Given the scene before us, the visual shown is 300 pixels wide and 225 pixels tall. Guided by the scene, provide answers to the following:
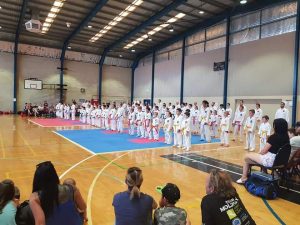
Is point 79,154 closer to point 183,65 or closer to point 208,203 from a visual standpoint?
point 208,203

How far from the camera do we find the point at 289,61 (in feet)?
49.3

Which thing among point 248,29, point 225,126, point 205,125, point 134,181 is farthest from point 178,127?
point 248,29

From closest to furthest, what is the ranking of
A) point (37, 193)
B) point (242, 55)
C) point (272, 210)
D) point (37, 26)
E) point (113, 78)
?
point (37, 193)
point (272, 210)
point (37, 26)
point (242, 55)
point (113, 78)

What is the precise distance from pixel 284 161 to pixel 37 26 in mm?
16026

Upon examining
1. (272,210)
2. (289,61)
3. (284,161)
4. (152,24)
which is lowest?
(272,210)

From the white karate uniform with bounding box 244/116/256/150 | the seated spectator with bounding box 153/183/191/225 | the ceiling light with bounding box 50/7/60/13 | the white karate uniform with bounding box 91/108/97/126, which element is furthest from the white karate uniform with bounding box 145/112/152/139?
the ceiling light with bounding box 50/7/60/13

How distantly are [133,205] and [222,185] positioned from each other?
876 millimetres

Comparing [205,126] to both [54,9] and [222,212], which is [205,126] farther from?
[54,9]

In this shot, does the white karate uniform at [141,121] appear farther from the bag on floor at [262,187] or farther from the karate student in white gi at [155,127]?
the bag on floor at [262,187]

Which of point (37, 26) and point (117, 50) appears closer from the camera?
point (37, 26)

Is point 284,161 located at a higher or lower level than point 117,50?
lower

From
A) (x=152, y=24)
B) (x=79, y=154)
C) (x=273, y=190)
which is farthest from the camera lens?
(x=152, y=24)

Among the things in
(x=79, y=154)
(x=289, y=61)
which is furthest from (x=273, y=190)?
(x=289, y=61)

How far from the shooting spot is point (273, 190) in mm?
5055
